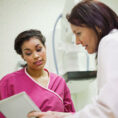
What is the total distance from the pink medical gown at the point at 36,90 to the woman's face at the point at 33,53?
9 cm

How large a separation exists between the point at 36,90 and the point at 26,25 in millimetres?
1015

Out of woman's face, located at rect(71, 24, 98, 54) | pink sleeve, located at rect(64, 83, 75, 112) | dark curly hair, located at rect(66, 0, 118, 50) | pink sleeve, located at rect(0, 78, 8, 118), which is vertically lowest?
pink sleeve, located at rect(64, 83, 75, 112)

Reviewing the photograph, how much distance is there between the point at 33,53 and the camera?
4.35ft

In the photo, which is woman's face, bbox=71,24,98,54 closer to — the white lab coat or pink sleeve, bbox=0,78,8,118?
the white lab coat

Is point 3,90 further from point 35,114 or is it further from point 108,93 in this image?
point 108,93

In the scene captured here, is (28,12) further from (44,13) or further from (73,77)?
(73,77)

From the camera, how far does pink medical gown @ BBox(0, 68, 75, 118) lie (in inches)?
46.9

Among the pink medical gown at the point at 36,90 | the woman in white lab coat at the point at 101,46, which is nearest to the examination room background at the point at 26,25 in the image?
the pink medical gown at the point at 36,90

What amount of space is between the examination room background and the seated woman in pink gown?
0.58 m

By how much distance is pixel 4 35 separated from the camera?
1.99 metres

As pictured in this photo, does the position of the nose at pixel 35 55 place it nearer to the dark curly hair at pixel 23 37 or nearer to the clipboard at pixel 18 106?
the dark curly hair at pixel 23 37

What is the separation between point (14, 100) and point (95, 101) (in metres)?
0.48

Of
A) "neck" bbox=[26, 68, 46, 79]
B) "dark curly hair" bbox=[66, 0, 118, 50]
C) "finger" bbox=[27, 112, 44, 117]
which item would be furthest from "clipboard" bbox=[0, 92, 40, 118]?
"dark curly hair" bbox=[66, 0, 118, 50]

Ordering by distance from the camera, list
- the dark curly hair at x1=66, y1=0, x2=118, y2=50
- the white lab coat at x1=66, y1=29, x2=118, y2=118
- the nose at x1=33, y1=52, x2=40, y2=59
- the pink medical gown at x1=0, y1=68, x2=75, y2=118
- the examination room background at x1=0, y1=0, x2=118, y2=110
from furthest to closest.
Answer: the examination room background at x1=0, y1=0, x2=118, y2=110, the nose at x1=33, y1=52, x2=40, y2=59, the pink medical gown at x1=0, y1=68, x2=75, y2=118, the dark curly hair at x1=66, y1=0, x2=118, y2=50, the white lab coat at x1=66, y1=29, x2=118, y2=118
